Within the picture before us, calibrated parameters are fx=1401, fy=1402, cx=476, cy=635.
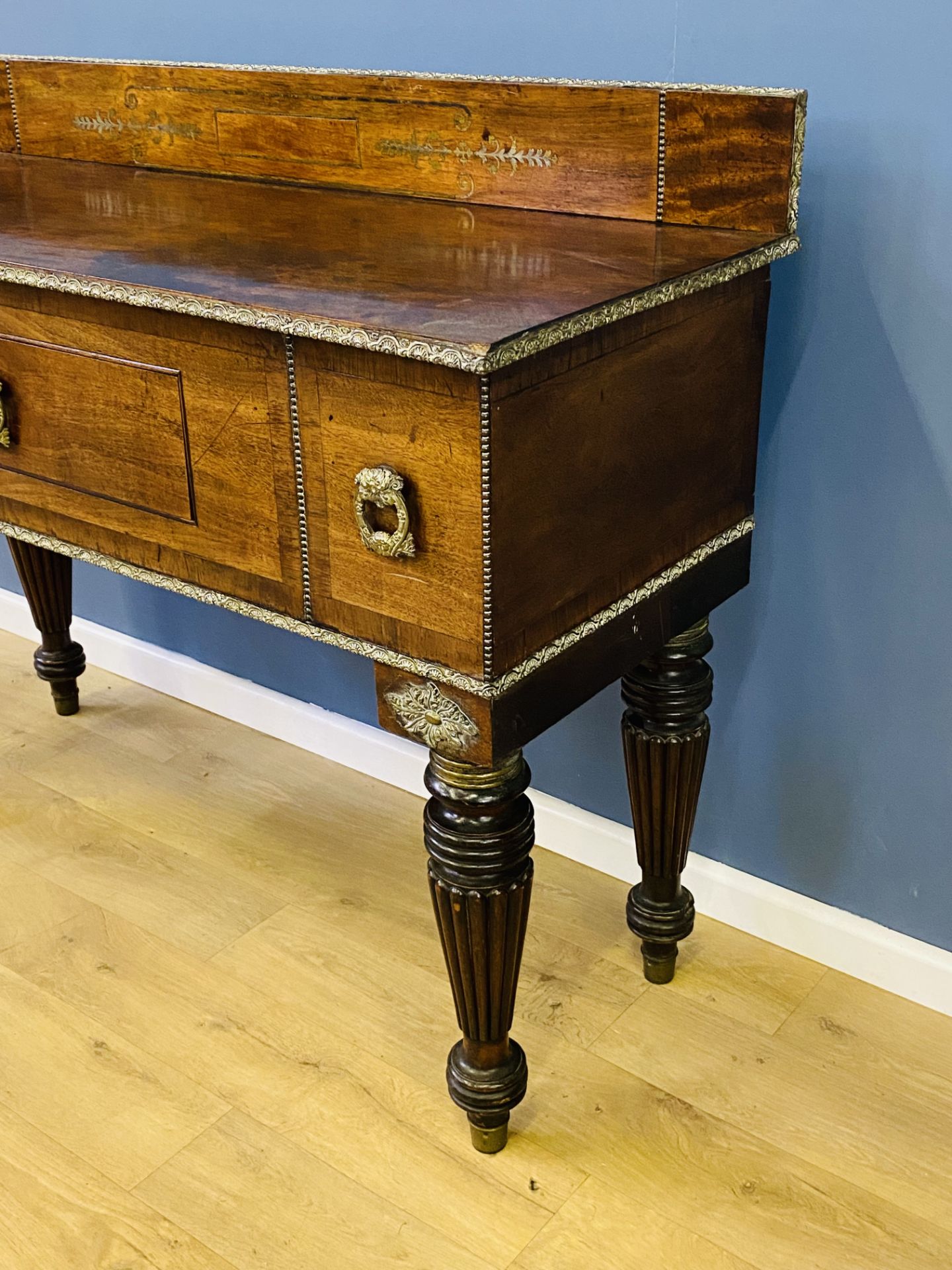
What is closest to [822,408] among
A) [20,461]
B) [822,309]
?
[822,309]

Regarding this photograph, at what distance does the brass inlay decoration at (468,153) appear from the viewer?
1.34 m

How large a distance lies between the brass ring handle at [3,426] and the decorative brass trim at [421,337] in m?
0.12

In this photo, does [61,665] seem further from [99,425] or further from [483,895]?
[483,895]

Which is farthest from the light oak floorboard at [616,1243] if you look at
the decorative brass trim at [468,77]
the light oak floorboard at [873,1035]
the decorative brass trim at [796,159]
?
the decorative brass trim at [468,77]

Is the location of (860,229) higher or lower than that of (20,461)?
higher

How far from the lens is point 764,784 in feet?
5.28

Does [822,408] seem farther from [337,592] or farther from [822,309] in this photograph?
[337,592]

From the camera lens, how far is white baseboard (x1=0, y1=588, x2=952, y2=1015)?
1566 millimetres

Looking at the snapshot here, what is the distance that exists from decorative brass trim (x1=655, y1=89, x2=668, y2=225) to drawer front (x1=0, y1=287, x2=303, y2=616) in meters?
0.42

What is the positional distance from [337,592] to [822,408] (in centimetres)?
57

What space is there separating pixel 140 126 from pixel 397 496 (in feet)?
2.80

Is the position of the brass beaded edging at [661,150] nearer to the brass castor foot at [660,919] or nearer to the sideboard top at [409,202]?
the sideboard top at [409,202]

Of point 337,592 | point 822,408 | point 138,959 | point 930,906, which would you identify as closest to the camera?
point 337,592

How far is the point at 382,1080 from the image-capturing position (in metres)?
1.48
